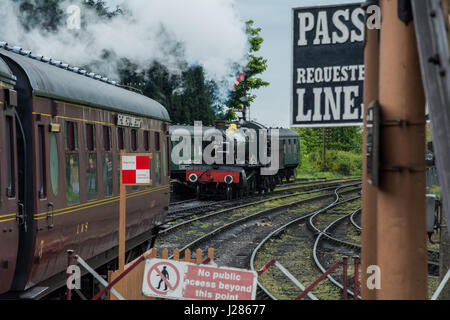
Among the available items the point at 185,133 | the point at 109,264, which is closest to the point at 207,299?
the point at 109,264

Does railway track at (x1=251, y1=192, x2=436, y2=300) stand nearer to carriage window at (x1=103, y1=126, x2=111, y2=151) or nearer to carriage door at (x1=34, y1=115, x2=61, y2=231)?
carriage window at (x1=103, y1=126, x2=111, y2=151)

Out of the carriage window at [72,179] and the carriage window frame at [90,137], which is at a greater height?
the carriage window frame at [90,137]

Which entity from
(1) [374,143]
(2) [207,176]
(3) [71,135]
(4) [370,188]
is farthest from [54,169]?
(2) [207,176]

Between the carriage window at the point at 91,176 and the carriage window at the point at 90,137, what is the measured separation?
0.10 m

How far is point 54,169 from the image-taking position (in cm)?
725

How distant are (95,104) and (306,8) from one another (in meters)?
4.17

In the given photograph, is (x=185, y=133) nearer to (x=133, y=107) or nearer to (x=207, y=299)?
(x=133, y=107)

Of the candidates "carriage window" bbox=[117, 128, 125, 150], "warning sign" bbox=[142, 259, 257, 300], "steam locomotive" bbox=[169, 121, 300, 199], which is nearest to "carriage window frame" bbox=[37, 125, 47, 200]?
"warning sign" bbox=[142, 259, 257, 300]

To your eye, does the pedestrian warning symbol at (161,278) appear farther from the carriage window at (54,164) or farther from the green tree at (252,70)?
the green tree at (252,70)

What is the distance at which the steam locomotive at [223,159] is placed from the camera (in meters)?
26.0

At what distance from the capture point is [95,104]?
345 inches

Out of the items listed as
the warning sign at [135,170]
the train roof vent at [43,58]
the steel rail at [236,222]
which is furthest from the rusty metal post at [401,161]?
Result: the steel rail at [236,222]

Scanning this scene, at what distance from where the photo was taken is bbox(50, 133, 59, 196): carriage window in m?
7.16

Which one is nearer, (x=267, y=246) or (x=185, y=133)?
(x=267, y=246)
